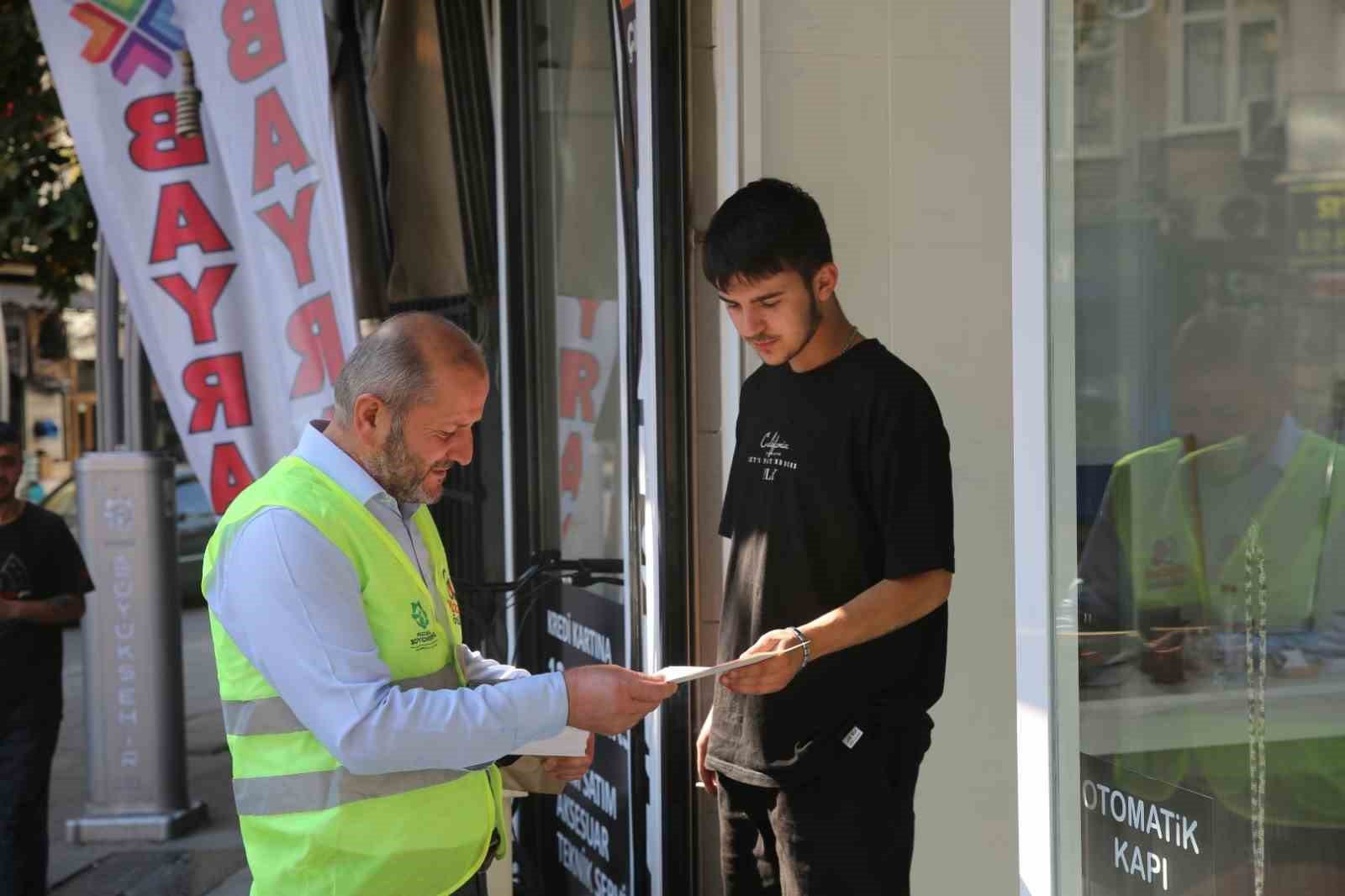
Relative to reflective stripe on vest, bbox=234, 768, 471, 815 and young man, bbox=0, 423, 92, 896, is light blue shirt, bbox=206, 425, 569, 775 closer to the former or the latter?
reflective stripe on vest, bbox=234, 768, 471, 815

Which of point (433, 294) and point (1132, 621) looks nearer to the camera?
point (1132, 621)

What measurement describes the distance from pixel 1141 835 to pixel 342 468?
1428mm

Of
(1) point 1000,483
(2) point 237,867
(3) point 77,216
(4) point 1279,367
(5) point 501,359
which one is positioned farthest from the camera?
(3) point 77,216

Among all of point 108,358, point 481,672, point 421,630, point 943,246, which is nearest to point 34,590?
point 108,358

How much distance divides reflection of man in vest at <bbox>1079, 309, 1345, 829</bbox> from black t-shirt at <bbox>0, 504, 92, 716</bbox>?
4.44m

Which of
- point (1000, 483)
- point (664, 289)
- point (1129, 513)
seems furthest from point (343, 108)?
point (1129, 513)

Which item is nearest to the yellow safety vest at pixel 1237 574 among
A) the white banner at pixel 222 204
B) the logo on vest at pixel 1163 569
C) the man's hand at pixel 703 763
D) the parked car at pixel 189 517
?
the logo on vest at pixel 1163 569

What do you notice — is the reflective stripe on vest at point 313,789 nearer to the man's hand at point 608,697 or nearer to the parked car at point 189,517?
the man's hand at point 608,697

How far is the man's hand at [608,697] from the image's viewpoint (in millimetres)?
2281

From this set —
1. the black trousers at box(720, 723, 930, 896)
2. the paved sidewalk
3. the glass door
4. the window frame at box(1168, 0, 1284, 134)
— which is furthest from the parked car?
the window frame at box(1168, 0, 1284, 134)

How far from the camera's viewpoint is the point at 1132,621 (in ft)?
8.10

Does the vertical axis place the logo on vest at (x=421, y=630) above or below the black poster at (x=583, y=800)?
above

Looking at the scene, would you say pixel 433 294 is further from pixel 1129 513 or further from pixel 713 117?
pixel 1129 513

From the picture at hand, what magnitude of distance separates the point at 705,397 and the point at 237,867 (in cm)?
390
